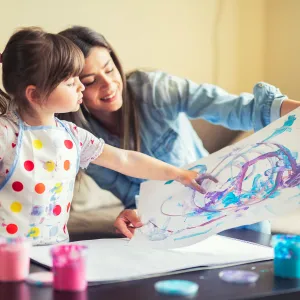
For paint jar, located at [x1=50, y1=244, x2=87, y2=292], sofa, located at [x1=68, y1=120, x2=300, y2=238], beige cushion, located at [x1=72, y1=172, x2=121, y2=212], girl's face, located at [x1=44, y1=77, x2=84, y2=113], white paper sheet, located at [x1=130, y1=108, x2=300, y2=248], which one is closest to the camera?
paint jar, located at [x1=50, y1=244, x2=87, y2=292]

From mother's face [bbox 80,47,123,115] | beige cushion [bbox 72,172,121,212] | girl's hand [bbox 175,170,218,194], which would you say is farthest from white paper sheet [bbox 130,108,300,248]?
beige cushion [bbox 72,172,121,212]

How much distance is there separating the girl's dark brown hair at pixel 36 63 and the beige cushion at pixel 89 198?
725 millimetres

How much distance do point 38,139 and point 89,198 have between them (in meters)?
0.81

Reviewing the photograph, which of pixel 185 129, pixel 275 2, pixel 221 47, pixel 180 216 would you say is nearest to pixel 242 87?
pixel 221 47

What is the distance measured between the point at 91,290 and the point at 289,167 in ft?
1.30

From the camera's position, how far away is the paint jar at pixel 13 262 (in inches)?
30.1

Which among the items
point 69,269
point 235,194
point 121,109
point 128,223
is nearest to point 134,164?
point 128,223

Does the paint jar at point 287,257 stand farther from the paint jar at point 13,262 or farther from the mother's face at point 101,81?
the mother's face at point 101,81

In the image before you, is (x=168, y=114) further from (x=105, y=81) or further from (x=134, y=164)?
(x=134, y=164)

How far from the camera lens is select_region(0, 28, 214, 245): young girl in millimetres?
1012

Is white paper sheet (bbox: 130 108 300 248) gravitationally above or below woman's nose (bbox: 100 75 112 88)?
below

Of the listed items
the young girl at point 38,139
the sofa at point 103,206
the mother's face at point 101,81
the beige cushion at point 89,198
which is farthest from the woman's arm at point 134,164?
the beige cushion at point 89,198

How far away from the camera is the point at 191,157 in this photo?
161 centimetres

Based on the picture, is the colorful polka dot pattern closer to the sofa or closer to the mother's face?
the sofa
